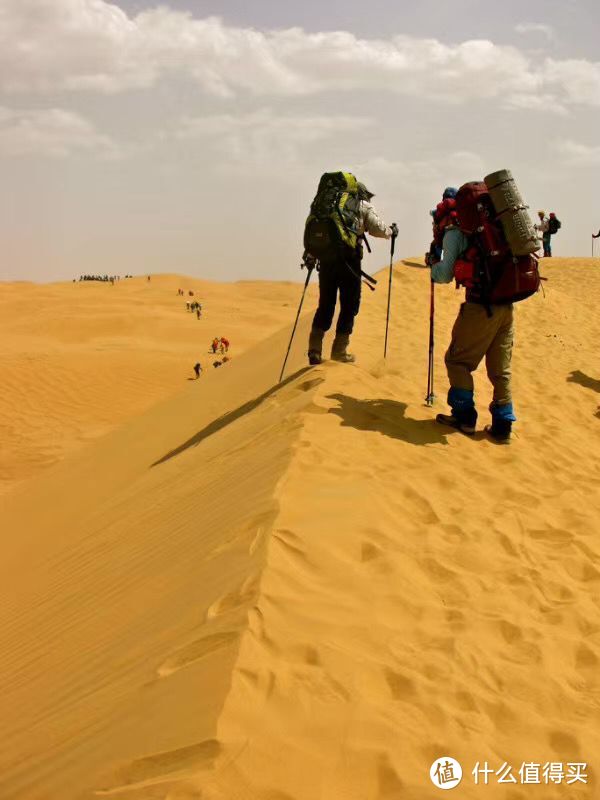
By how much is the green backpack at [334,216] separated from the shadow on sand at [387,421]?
5.25 feet

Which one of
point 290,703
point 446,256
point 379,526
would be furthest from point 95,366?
point 290,703

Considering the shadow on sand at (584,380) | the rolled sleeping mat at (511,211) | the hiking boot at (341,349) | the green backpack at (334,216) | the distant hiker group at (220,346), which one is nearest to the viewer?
the rolled sleeping mat at (511,211)

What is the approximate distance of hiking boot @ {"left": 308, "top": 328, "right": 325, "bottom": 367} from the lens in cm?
770

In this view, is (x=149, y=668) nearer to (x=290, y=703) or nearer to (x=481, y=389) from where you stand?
(x=290, y=703)

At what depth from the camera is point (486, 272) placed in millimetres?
5723

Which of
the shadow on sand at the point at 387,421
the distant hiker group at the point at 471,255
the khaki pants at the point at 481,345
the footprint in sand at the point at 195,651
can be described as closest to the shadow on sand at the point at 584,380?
the distant hiker group at the point at 471,255

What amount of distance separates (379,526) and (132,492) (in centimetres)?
302

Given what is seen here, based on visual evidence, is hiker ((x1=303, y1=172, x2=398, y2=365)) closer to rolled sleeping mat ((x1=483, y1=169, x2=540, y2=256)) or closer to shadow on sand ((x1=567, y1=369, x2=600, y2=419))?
rolled sleeping mat ((x1=483, y1=169, x2=540, y2=256))

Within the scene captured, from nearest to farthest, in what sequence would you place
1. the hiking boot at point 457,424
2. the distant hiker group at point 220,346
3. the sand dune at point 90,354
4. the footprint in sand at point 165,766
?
the footprint in sand at point 165,766
the hiking boot at point 457,424
the sand dune at point 90,354
the distant hiker group at point 220,346

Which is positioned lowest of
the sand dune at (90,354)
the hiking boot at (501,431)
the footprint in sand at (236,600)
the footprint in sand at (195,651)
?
the sand dune at (90,354)

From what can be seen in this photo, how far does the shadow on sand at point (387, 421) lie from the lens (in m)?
5.76

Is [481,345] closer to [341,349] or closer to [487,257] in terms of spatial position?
[487,257]

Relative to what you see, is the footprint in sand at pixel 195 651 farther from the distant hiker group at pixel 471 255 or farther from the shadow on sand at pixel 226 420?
the shadow on sand at pixel 226 420

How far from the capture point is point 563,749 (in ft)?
8.76
